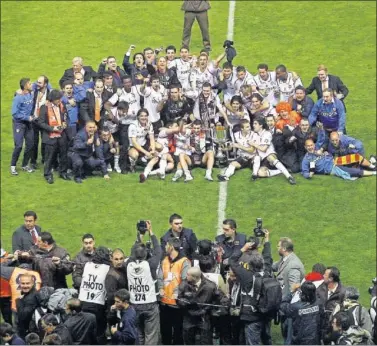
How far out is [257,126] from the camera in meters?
25.0

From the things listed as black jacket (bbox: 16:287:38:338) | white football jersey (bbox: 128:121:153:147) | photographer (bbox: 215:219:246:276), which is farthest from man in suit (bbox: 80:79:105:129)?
black jacket (bbox: 16:287:38:338)

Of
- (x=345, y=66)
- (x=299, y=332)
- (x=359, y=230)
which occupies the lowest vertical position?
(x=299, y=332)

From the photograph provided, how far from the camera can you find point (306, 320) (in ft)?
62.1

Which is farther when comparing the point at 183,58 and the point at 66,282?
the point at 183,58

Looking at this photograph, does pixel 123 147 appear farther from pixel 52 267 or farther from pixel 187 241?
pixel 52 267

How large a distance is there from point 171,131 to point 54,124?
2.09 meters

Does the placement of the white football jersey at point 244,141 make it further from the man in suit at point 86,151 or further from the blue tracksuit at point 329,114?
the man in suit at point 86,151

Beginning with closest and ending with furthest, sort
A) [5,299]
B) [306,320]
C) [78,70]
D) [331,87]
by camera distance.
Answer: [306,320] → [5,299] → [78,70] → [331,87]

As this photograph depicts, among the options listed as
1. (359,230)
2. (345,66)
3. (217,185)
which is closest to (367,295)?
(359,230)

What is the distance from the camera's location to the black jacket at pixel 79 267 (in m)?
19.8

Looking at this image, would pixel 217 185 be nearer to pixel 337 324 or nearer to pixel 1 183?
pixel 1 183

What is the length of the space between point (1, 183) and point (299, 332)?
834 centimetres

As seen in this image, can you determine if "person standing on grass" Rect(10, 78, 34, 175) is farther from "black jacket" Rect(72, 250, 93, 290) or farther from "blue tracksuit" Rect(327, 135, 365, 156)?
"black jacket" Rect(72, 250, 93, 290)

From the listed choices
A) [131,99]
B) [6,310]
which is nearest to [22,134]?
[131,99]
